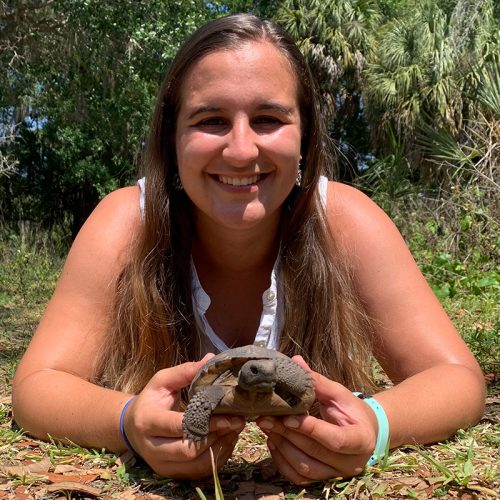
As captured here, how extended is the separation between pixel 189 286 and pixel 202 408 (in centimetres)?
97

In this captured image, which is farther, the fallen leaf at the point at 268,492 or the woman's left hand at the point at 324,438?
the fallen leaf at the point at 268,492

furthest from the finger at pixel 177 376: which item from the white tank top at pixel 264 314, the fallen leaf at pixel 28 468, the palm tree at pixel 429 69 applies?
the palm tree at pixel 429 69

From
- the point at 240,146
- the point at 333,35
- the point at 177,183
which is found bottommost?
the point at 177,183

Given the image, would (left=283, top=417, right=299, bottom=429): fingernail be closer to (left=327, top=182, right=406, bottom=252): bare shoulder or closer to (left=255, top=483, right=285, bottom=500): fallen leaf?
(left=255, top=483, right=285, bottom=500): fallen leaf

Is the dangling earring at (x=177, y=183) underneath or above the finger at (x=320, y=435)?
above

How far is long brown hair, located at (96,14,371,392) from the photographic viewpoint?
2.32 metres

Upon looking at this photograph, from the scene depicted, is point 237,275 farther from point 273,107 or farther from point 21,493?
point 21,493

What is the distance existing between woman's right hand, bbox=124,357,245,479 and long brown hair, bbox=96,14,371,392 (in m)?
0.61

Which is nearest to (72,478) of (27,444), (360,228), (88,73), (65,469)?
(65,469)

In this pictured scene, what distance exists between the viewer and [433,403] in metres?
1.96

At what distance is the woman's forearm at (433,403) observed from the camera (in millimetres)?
1892

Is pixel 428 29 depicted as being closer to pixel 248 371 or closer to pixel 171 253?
pixel 171 253

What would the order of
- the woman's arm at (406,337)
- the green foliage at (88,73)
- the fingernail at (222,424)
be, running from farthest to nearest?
the green foliage at (88,73), the woman's arm at (406,337), the fingernail at (222,424)

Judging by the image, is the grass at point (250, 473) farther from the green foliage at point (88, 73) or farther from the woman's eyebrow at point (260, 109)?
the green foliage at point (88, 73)
